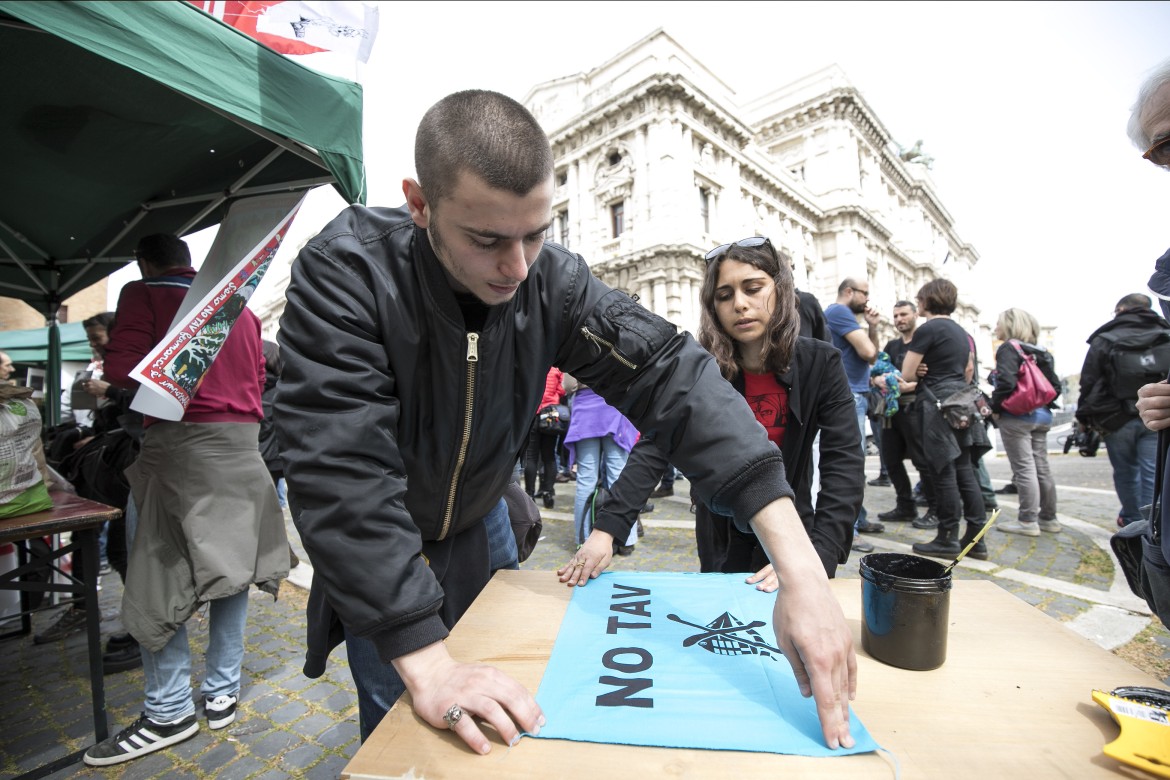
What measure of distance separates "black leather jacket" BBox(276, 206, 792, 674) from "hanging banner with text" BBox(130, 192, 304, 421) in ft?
4.07

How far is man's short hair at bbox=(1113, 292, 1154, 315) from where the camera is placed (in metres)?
4.12

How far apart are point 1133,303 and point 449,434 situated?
5.48 meters

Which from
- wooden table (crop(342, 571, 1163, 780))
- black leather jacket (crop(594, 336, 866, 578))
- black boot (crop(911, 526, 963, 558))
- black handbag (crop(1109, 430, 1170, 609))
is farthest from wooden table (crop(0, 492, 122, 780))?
black boot (crop(911, 526, 963, 558))

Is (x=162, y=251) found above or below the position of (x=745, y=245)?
above

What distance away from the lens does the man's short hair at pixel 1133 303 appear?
4125mm

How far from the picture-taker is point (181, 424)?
236cm

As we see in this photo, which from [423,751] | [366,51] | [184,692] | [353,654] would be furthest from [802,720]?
[366,51]

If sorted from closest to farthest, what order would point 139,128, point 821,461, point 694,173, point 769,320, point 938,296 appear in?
point 821,461
point 769,320
point 139,128
point 938,296
point 694,173

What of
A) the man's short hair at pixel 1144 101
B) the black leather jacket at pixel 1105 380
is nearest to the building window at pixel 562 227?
the black leather jacket at pixel 1105 380

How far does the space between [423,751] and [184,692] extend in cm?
224

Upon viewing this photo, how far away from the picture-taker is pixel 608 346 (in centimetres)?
133

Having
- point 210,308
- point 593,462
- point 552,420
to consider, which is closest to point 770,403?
point 210,308

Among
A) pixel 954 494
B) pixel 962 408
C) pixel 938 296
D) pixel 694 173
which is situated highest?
Answer: pixel 694 173

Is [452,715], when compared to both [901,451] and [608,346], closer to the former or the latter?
[608,346]
